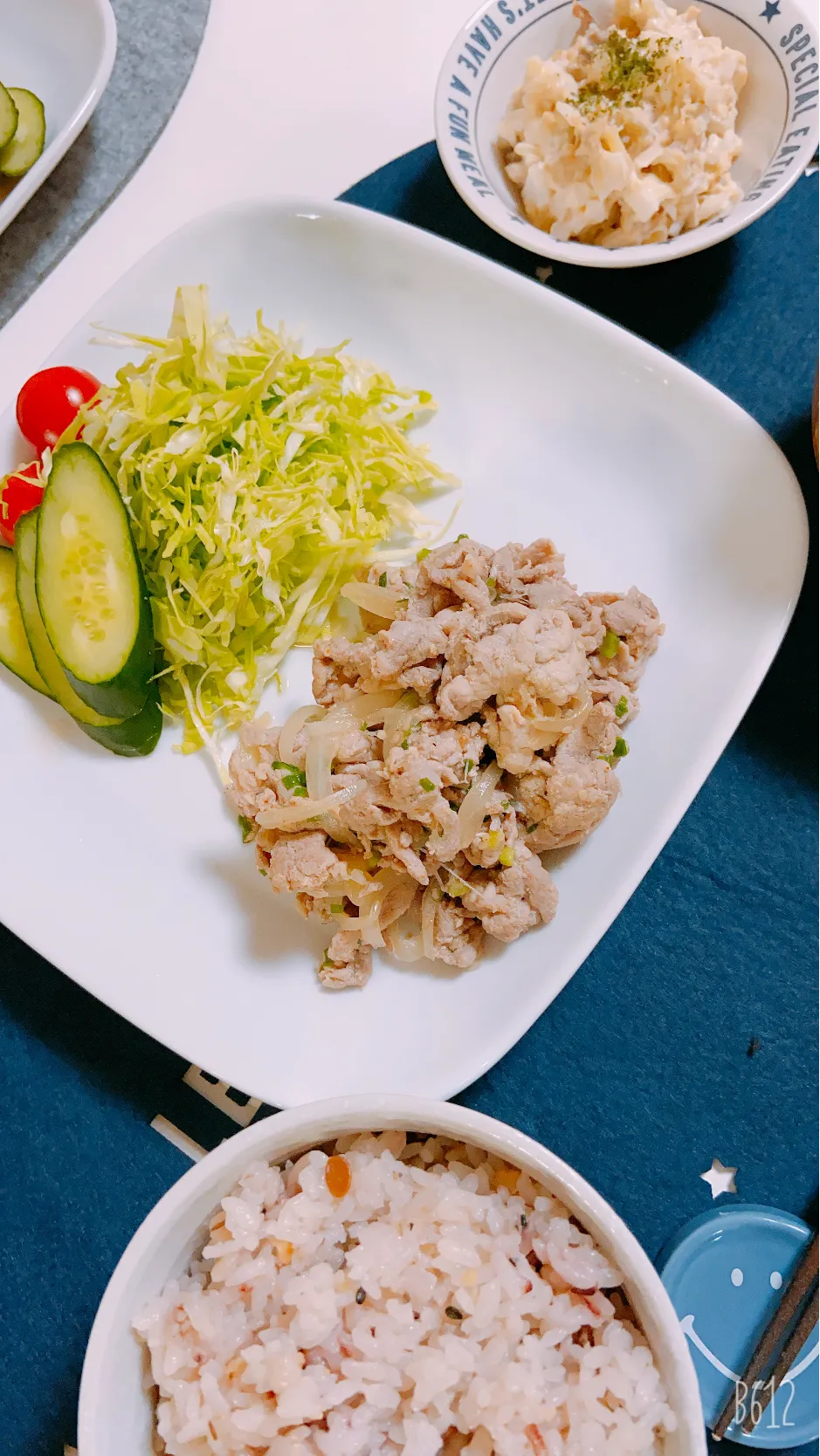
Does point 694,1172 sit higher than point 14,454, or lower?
lower

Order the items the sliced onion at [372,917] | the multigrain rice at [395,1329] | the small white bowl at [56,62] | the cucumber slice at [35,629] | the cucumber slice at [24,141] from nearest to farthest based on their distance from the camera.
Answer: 1. the multigrain rice at [395,1329]
2. the sliced onion at [372,917]
3. the cucumber slice at [35,629]
4. the small white bowl at [56,62]
5. the cucumber slice at [24,141]

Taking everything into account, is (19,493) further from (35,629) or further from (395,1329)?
(395,1329)

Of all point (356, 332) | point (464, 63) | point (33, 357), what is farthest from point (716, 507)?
point (33, 357)

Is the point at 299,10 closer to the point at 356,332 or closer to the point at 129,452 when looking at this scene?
the point at 356,332

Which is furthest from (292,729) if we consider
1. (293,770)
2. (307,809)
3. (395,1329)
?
(395,1329)

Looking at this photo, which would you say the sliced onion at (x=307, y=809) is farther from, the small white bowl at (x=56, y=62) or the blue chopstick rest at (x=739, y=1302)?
the small white bowl at (x=56, y=62)

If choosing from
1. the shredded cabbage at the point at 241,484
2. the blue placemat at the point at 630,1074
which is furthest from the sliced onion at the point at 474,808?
the shredded cabbage at the point at 241,484
